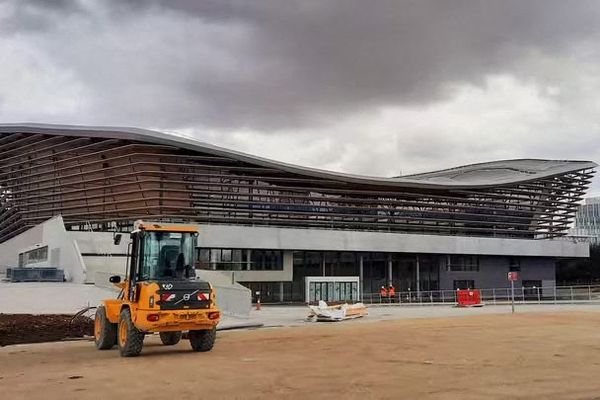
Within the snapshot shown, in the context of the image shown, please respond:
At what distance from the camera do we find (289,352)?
46.8 ft

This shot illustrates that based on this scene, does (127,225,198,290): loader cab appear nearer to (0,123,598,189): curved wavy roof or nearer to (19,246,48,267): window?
(19,246,48,267): window

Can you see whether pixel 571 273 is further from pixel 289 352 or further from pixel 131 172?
pixel 289 352

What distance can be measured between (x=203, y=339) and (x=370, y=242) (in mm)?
44578

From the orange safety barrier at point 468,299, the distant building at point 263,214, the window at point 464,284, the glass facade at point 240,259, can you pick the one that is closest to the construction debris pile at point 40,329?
the distant building at point 263,214

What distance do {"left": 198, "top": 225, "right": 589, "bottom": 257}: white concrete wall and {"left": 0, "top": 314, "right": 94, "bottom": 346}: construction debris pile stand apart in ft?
96.2

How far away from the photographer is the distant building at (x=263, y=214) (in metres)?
54.3

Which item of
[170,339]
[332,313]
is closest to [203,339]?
[170,339]

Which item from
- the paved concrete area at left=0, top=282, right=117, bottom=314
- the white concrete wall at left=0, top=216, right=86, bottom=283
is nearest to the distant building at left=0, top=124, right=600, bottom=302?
the white concrete wall at left=0, top=216, right=86, bottom=283

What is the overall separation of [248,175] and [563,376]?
5040cm

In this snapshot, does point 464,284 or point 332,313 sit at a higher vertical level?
point 464,284

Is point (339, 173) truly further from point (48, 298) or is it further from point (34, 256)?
point (48, 298)

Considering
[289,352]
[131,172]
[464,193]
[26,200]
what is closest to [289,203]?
[131,172]

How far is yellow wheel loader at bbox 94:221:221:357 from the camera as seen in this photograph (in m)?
12.9

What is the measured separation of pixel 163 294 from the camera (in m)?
13.0
